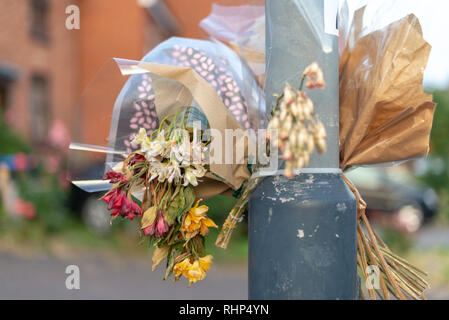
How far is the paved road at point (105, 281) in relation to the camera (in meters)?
6.46

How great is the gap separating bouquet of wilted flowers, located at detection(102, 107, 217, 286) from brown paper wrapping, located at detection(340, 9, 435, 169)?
1.81 ft

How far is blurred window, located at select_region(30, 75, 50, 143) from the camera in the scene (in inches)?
565

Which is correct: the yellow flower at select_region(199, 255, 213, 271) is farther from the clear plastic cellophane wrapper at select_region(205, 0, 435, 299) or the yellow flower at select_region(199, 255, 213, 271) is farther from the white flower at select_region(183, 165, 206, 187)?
the white flower at select_region(183, 165, 206, 187)

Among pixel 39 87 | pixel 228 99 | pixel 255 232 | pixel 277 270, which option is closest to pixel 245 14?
pixel 228 99

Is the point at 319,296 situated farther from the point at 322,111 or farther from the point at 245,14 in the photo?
the point at 245,14

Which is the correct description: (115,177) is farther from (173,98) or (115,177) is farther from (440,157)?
(440,157)

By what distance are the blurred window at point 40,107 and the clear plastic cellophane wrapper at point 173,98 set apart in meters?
13.4

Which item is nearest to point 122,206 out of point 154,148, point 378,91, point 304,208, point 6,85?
point 154,148

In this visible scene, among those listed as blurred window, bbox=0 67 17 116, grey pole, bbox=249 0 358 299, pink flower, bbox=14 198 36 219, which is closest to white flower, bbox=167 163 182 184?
grey pole, bbox=249 0 358 299

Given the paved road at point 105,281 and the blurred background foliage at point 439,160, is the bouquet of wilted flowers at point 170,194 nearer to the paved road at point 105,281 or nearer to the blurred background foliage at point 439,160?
the paved road at point 105,281

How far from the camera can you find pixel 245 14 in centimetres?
206

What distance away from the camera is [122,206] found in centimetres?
161

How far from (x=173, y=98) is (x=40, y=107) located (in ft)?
46.0

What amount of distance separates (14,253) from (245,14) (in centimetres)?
732
